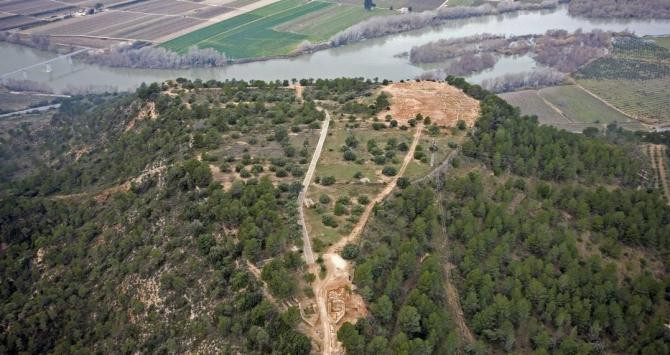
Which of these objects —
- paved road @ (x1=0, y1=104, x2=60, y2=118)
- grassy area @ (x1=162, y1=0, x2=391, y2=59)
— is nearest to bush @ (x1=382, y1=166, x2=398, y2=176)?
grassy area @ (x1=162, y1=0, x2=391, y2=59)

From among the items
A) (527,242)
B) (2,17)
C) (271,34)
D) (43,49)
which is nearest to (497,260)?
(527,242)

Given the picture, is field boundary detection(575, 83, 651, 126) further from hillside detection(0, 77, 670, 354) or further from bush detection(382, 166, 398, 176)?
bush detection(382, 166, 398, 176)

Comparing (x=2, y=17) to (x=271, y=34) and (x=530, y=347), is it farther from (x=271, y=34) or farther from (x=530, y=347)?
(x=530, y=347)

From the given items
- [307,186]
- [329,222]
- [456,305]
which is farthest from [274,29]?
[456,305]

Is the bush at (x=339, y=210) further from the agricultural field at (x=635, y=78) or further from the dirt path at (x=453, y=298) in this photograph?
the agricultural field at (x=635, y=78)

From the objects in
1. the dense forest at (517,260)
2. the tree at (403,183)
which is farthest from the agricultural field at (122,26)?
the dense forest at (517,260)

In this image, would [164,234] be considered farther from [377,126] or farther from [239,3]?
[239,3]
